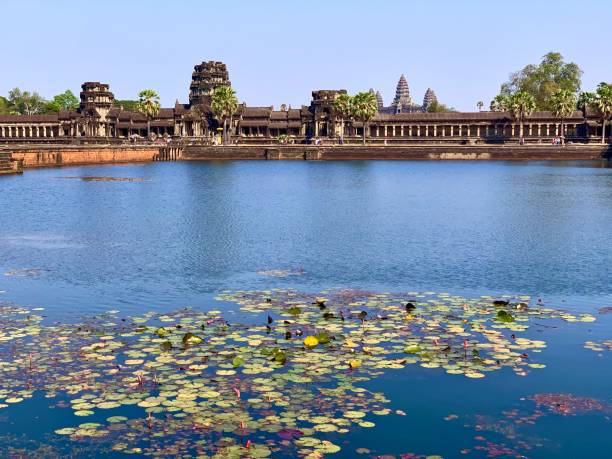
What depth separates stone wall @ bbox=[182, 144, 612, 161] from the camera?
136375 millimetres

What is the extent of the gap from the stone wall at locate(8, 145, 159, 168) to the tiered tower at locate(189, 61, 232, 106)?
46422 millimetres

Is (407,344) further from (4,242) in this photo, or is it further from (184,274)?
(4,242)

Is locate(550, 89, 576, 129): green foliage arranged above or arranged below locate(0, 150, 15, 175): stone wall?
above

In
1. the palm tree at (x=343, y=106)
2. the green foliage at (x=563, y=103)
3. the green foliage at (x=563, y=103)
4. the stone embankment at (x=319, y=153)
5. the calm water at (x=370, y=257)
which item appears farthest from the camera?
the palm tree at (x=343, y=106)

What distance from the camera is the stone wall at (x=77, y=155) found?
114 metres

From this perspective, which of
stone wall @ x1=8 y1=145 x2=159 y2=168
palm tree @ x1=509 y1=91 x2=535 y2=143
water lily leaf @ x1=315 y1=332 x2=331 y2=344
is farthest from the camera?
palm tree @ x1=509 y1=91 x2=535 y2=143

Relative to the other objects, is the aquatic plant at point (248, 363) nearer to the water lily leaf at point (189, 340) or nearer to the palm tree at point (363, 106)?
the water lily leaf at point (189, 340)

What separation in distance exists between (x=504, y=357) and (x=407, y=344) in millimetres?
2597

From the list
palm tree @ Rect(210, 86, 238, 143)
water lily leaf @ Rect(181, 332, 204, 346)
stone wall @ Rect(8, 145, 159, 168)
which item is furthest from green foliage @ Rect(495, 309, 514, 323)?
palm tree @ Rect(210, 86, 238, 143)

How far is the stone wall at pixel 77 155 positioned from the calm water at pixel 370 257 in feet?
121

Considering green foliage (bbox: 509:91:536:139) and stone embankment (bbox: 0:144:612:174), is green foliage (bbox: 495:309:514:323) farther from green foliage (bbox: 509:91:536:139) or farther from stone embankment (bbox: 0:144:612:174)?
green foliage (bbox: 509:91:536:139)

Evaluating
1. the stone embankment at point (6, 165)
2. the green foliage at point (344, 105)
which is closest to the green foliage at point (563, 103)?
the green foliage at point (344, 105)

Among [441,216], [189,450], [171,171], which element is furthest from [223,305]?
[171,171]

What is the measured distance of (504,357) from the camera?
1995cm
